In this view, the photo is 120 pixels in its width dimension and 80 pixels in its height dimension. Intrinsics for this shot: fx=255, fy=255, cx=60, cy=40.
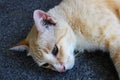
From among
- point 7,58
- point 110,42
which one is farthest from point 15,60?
point 110,42

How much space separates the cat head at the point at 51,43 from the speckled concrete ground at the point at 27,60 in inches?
2.6

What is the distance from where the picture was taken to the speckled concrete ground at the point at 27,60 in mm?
1196

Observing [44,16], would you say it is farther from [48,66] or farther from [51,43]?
[48,66]

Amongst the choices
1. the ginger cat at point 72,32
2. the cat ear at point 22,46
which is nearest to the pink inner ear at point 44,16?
the ginger cat at point 72,32

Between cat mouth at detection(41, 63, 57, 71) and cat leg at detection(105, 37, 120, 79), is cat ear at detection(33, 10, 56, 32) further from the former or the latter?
cat leg at detection(105, 37, 120, 79)

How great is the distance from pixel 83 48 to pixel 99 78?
186 millimetres

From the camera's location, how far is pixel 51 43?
1.14 meters

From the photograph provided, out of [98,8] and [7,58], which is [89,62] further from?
[7,58]

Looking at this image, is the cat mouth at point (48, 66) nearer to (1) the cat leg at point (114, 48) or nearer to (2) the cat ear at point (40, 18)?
(2) the cat ear at point (40, 18)

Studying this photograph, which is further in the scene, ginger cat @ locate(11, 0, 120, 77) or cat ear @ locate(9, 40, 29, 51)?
cat ear @ locate(9, 40, 29, 51)

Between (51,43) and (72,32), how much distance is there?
0.46 ft

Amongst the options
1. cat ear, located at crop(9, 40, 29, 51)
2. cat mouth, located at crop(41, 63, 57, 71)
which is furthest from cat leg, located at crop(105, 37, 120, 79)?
cat ear, located at crop(9, 40, 29, 51)

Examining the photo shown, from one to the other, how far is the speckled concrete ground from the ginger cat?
0.18ft

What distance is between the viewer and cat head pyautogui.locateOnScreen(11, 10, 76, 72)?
1123 mm
